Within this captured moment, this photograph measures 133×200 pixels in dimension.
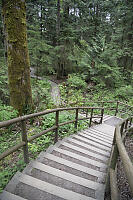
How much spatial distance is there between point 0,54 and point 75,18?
51.3ft

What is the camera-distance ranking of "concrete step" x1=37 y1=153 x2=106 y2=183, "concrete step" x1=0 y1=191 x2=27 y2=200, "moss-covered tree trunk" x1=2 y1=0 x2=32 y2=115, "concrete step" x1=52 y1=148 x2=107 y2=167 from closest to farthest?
"concrete step" x1=0 y1=191 x2=27 y2=200 → "concrete step" x1=37 y1=153 x2=106 y2=183 → "concrete step" x1=52 y1=148 x2=107 y2=167 → "moss-covered tree trunk" x1=2 y1=0 x2=32 y2=115

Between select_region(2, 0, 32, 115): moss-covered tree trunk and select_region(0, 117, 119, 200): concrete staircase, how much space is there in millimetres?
2242

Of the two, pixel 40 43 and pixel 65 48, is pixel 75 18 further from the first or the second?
pixel 40 43

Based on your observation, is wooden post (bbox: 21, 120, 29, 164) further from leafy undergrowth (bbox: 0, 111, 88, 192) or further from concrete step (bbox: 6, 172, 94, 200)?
concrete step (bbox: 6, 172, 94, 200)

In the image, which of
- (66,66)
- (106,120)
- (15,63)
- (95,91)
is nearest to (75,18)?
(66,66)

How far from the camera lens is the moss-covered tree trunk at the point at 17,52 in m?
3.67

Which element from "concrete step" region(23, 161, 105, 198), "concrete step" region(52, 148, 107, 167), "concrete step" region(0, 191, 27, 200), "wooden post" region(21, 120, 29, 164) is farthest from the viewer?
"concrete step" region(52, 148, 107, 167)

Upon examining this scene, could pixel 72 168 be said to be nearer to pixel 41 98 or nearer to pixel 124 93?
pixel 41 98

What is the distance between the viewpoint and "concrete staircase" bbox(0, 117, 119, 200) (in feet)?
5.93

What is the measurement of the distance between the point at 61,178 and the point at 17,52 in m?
3.88

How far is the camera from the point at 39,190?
184 cm

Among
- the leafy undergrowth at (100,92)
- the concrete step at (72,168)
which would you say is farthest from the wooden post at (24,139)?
the leafy undergrowth at (100,92)

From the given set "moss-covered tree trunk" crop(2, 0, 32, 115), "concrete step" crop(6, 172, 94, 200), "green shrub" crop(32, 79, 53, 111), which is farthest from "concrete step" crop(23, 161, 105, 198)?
"green shrub" crop(32, 79, 53, 111)

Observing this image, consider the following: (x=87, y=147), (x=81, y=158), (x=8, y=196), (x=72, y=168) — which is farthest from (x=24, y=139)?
(x=87, y=147)
